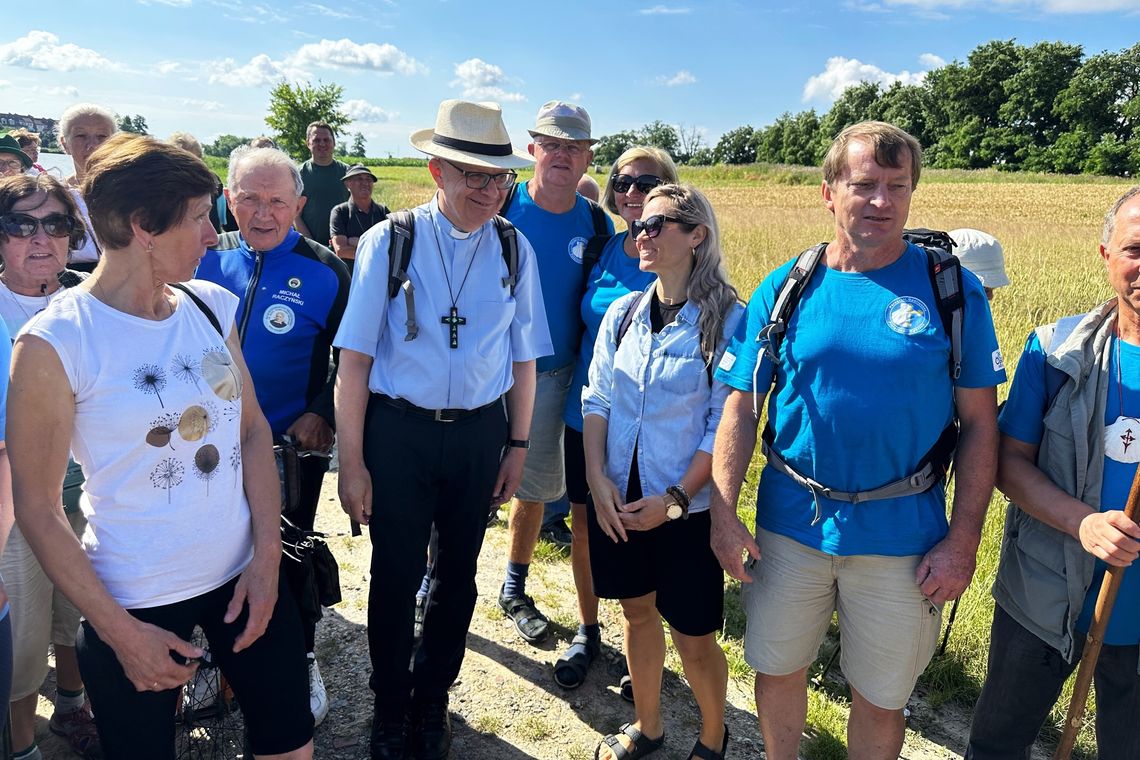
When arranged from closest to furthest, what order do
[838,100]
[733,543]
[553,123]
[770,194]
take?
1. [733,543]
2. [553,123]
3. [770,194]
4. [838,100]

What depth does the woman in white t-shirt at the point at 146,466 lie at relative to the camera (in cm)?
166

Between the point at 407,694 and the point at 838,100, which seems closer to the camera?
Answer: the point at 407,694

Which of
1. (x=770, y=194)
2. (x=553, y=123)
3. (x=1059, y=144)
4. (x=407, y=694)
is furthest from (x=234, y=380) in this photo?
(x=1059, y=144)

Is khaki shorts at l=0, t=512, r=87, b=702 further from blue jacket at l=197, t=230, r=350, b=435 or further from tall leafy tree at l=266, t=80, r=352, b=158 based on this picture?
tall leafy tree at l=266, t=80, r=352, b=158

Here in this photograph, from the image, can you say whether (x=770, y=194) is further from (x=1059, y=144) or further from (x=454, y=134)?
(x=1059, y=144)

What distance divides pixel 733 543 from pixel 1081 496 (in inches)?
40.0

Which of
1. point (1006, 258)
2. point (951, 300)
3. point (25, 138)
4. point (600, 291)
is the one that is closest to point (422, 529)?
point (600, 291)

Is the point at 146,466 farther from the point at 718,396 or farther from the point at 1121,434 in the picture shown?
the point at 1121,434

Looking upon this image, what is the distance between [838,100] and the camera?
3322 inches

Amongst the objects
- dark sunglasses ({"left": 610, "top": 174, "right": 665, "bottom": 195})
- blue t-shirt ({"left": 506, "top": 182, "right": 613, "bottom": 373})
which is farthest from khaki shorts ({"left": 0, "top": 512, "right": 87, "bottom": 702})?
dark sunglasses ({"left": 610, "top": 174, "right": 665, "bottom": 195})

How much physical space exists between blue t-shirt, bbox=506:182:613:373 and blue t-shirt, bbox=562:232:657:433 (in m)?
0.09

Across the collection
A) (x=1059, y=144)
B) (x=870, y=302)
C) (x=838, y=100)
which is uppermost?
(x=838, y=100)

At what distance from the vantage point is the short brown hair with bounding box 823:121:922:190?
2168mm

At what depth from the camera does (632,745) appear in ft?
9.30
